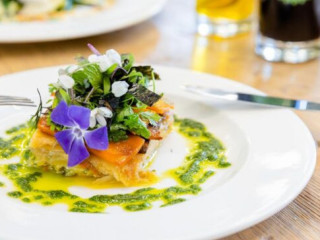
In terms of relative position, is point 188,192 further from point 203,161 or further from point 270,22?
point 270,22

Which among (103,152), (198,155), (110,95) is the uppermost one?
(110,95)

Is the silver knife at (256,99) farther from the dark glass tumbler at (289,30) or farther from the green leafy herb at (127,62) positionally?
the dark glass tumbler at (289,30)

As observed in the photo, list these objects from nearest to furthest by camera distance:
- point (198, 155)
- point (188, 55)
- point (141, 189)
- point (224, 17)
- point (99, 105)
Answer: point (141, 189)
point (99, 105)
point (198, 155)
point (188, 55)
point (224, 17)

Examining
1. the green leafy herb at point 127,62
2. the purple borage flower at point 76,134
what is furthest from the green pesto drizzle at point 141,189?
the green leafy herb at point 127,62

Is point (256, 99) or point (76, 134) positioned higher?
point (76, 134)

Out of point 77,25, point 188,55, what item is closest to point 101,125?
point 77,25

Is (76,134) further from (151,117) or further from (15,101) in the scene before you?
(15,101)

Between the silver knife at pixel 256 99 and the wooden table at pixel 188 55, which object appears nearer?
the silver knife at pixel 256 99
